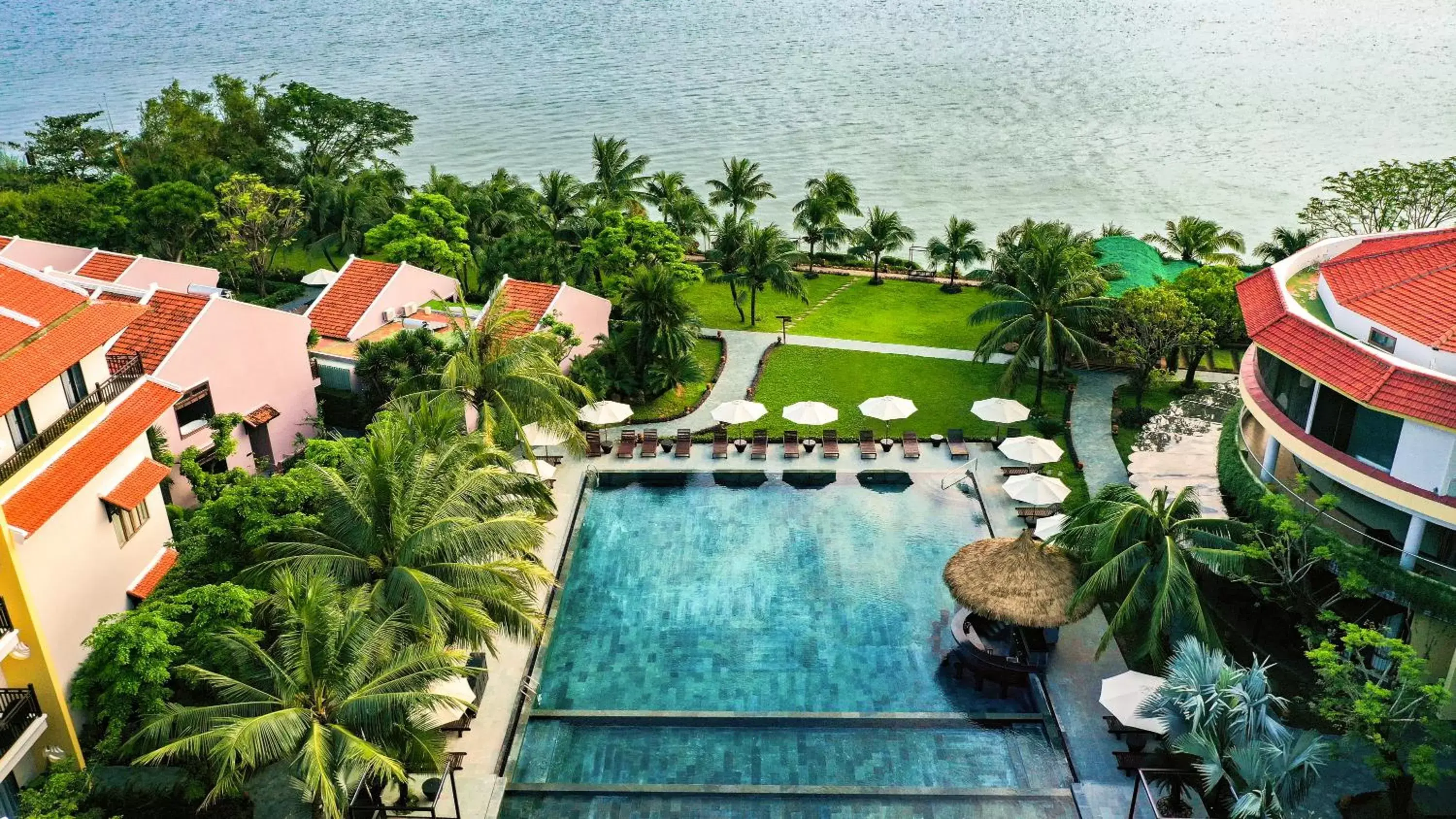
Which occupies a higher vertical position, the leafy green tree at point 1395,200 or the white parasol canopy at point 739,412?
the leafy green tree at point 1395,200

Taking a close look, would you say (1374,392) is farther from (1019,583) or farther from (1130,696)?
(1019,583)

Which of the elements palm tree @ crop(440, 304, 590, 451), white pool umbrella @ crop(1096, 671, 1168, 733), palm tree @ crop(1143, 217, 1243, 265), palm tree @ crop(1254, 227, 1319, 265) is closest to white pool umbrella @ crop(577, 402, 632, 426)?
palm tree @ crop(440, 304, 590, 451)

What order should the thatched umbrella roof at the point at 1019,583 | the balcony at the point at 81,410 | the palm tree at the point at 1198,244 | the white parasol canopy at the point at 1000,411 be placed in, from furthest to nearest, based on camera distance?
the palm tree at the point at 1198,244
the white parasol canopy at the point at 1000,411
the thatched umbrella roof at the point at 1019,583
the balcony at the point at 81,410

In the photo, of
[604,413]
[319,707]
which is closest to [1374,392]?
[319,707]

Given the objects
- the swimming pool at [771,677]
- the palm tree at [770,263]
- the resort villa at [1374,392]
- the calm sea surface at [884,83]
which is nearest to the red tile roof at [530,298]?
the swimming pool at [771,677]

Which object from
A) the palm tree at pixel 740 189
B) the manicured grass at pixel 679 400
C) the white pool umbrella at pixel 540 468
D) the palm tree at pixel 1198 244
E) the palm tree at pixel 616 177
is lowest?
the manicured grass at pixel 679 400

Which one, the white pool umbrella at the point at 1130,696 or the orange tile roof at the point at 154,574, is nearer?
the white pool umbrella at the point at 1130,696

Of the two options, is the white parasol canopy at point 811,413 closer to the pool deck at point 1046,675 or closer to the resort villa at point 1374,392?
the pool deck at point 1046,675
